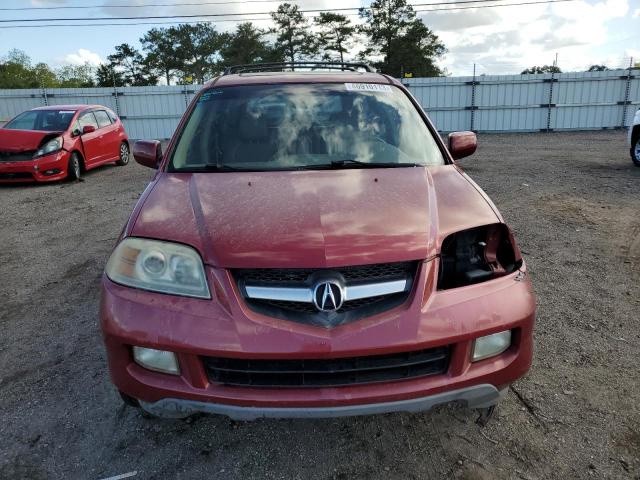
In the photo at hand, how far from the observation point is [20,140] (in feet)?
29.7

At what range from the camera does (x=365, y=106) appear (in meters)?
3.19

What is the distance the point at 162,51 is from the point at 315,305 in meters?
59.0

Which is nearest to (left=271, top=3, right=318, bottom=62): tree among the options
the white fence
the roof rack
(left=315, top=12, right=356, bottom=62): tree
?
(left=315, top=12, right=356, bottom=62): tree

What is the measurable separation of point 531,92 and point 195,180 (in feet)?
60.5

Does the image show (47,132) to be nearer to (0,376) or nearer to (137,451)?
(0,376)

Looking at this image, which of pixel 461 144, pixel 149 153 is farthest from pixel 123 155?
pixel 461 144

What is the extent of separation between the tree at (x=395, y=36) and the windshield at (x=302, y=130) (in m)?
40.0

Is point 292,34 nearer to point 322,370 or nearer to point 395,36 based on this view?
point 395,36

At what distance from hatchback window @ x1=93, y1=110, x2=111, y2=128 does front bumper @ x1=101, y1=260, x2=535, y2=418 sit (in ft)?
34.4

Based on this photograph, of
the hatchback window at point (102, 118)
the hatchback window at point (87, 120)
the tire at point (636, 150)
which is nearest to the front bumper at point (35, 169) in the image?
the hatchback window at point (87, 120)

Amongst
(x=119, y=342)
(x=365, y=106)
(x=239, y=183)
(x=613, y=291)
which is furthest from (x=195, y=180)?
(x=613, y=291)

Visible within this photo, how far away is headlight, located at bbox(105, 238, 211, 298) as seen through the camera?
1911mm

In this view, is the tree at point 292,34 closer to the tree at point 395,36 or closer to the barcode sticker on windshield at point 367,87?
the tree at point 395,36

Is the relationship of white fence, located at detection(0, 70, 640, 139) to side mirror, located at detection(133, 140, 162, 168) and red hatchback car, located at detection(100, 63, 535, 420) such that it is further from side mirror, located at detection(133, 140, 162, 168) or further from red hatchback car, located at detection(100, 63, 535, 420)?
red hatchback car, located at detection(100, 63, 535, 420)
